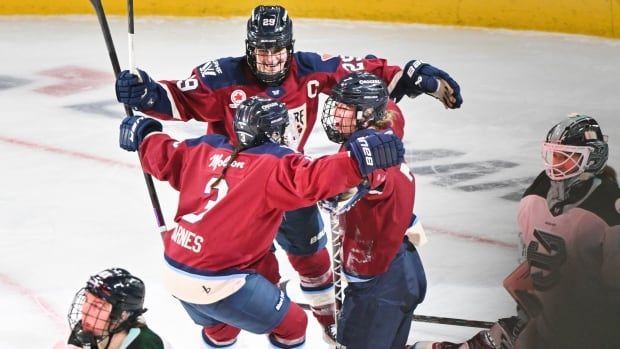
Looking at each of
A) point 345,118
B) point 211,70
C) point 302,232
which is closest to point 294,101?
point 211,70

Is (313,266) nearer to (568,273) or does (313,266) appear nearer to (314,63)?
(314,63)

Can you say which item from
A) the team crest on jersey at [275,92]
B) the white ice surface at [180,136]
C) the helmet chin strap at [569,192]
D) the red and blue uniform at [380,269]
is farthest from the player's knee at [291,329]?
the helmet chin strap at [569,192]

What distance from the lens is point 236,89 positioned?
3252mm

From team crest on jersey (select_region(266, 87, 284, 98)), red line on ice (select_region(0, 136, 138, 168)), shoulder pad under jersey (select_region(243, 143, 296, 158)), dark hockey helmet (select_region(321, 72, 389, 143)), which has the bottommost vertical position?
red line on ice (select_region(0, 136, 138, 168))

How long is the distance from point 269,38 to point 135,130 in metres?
0.54

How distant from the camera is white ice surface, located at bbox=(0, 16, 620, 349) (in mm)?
3594

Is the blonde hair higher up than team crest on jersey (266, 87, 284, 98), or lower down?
higher up

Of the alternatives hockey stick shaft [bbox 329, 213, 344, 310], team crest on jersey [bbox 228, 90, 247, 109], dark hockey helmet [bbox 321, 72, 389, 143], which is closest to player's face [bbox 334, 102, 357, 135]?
dark hockey helmet [bbox 321, 72, 389, 143]

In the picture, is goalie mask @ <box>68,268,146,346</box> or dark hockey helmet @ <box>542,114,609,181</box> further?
goalie mask @ <box>68,268,146,346</box>

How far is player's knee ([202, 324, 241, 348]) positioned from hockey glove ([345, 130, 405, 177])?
2.67ft

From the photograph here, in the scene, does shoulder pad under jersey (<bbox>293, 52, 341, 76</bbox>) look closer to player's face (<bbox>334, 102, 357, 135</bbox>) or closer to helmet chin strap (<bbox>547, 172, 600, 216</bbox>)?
player's face (<bbox>334, 102, 357, 135</bbox>)

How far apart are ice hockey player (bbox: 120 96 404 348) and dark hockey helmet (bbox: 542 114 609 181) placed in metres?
0.35

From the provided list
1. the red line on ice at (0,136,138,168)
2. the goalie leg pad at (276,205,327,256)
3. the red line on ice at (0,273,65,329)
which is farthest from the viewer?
the red line on ice at (0,136,138,168)

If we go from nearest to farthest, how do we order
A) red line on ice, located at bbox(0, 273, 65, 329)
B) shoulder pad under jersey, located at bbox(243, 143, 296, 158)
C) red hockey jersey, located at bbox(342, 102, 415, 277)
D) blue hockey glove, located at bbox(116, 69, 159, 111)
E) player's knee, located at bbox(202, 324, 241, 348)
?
shoulder pad under jersey, located at bbox(243, 143, 296, 158), red hockey jersey, located at bbox(342, 102, 415, 277), player's knee, located at bbox(202, 324, 241, 348), blue hockey glove, located at bbox(116, 69, 159, 111), red line on ice, located at bbox(0, 273, 65, 329)
